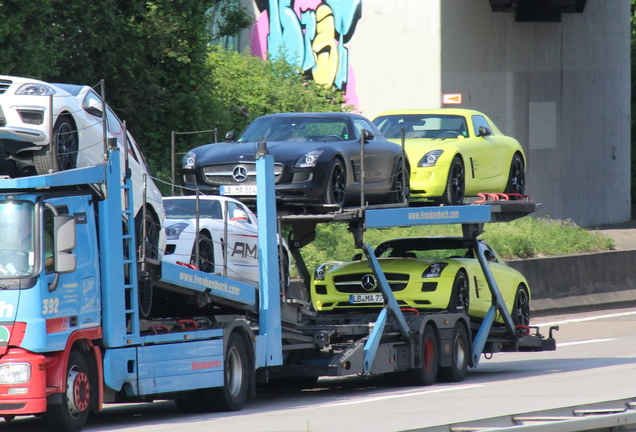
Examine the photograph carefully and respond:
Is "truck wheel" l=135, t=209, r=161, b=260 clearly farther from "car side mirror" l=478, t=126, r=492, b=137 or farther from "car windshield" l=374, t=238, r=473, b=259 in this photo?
"car side mirror" l=478, t=126, r=492, b=137

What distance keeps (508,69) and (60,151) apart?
76.4 feet

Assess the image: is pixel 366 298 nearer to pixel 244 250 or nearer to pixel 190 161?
pixel 244 250

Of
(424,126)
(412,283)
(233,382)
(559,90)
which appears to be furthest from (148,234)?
(559,90)

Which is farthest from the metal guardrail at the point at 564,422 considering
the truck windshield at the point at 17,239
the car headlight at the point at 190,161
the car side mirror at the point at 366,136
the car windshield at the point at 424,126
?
the car windshield at the point at 424,126

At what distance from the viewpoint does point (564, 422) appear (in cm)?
880

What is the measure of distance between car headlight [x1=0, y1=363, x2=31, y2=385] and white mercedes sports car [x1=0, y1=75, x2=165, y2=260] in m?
1.66

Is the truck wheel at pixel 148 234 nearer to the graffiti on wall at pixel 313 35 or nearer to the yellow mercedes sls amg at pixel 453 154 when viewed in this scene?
the yellow mercedes sls amg at pixel 453 154

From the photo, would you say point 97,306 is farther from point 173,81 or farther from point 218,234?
point 173,81

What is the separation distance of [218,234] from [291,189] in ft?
3.49

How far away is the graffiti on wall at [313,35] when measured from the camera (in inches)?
1258

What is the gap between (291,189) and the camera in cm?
1370

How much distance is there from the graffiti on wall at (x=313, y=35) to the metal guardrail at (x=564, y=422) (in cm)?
2220

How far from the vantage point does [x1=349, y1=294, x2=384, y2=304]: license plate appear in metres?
15.0

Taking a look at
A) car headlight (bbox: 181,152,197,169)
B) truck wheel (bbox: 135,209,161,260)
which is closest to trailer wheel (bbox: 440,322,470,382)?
car headlight (bbox: 181,152,197,169)
